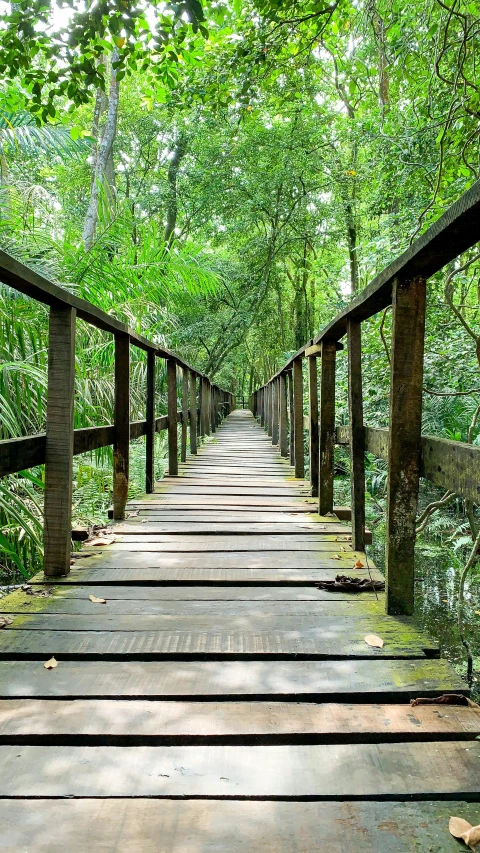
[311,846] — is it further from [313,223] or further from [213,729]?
[313,223]

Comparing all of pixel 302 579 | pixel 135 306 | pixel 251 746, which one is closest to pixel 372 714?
pixel 251 746

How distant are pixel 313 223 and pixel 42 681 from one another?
16.9 meters

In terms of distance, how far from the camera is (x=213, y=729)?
4.34 feet

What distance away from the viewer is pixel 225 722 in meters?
1.35

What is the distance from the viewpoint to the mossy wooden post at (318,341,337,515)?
360cm

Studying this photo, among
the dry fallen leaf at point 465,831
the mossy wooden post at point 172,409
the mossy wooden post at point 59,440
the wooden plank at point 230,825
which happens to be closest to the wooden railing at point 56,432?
the mossy wooden post at point 59,440

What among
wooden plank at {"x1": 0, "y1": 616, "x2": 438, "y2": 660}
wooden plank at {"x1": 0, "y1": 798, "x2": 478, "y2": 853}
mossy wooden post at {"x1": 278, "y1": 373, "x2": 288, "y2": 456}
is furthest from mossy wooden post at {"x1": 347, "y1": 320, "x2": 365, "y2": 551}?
mossy wooden post at {"x1": 278, "y1": 373, "x2": 288, "y2": 456}

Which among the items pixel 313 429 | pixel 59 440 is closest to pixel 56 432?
pixel 59 440

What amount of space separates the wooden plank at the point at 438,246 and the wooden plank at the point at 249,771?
1.14 m

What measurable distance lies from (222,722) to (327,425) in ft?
7.88

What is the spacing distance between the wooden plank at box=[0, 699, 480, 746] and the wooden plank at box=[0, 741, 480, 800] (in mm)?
26

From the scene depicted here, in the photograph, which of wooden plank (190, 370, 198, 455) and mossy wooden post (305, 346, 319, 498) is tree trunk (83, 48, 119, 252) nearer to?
wooden plank (190, 370, 198, 455)

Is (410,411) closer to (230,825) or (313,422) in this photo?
(230,825)

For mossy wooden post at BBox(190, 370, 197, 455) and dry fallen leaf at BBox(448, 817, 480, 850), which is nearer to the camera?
dry fallen leaf at BBox(448, 817, 480, 850)
